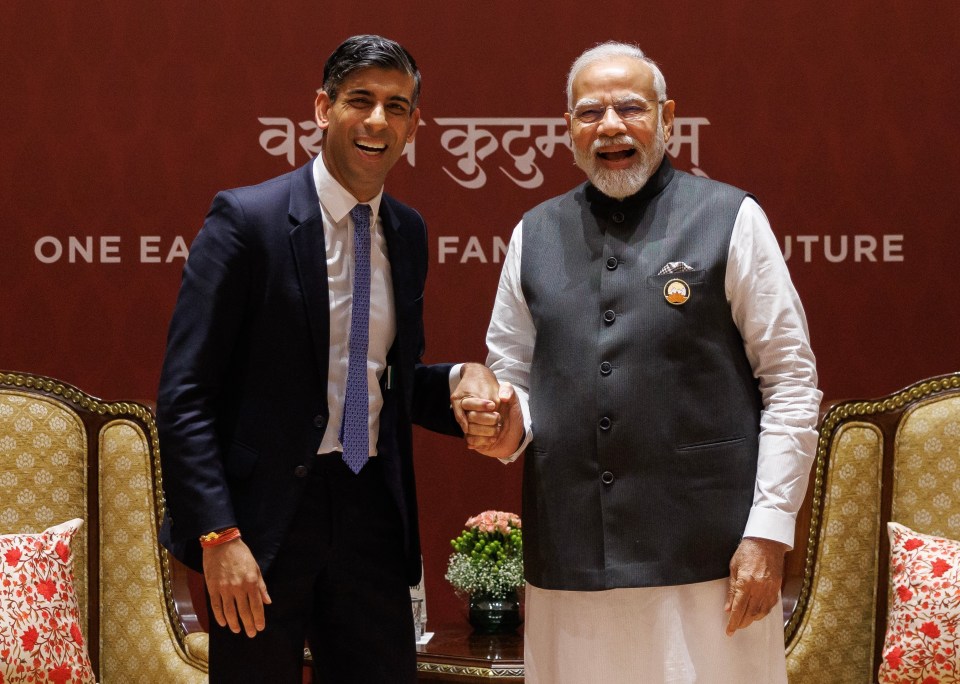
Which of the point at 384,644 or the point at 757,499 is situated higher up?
the point at 757,499

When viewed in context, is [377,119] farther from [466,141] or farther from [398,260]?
[466,141]

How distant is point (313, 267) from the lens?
2.31 m

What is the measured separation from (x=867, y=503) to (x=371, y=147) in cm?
181

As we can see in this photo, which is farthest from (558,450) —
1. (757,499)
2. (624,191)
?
(624,191)

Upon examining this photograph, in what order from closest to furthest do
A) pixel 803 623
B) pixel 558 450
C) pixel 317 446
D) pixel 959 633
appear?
pixel 317 446, pixel 558 450, pixel 959 633, pixel 803 623

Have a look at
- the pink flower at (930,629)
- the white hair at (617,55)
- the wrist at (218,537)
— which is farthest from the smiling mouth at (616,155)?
the pink flower at (930,629)

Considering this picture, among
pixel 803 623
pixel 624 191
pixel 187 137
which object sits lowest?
pixel 803 623

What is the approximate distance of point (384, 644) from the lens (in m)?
2.35

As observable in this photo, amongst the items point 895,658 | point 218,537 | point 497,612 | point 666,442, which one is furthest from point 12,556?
point 895,658

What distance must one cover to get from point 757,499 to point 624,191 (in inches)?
27.6

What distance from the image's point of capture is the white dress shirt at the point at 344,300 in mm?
2330

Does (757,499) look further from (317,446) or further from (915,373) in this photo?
(915,373)

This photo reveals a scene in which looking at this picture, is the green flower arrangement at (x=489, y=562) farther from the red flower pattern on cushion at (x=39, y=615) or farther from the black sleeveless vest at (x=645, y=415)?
the red flower pattern on cushion at (x=39, y=615)

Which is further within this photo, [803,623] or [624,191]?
[803,623]
